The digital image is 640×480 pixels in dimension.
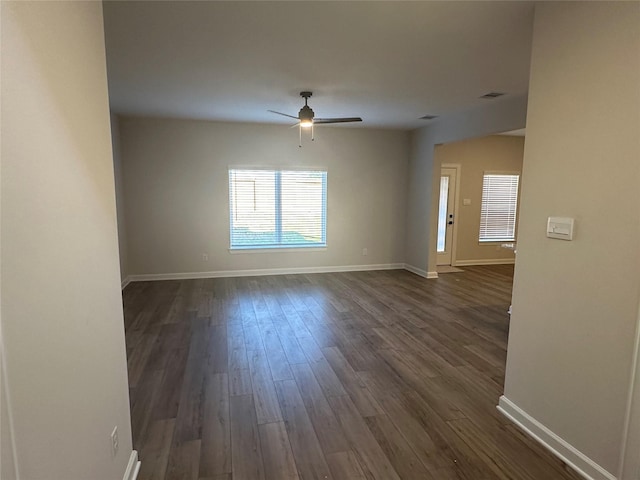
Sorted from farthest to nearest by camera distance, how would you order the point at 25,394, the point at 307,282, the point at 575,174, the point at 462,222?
the point at 462,222
the point at 307,282
the point at 575,174
the point at 25,394

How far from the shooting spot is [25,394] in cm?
91

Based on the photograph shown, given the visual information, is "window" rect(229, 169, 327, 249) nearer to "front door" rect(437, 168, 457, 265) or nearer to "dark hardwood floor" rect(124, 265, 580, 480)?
"dark hardwood floor" rect(124, 265, 580, 480)

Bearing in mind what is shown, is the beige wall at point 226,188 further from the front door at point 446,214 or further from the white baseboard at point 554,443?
the white baseboard at point 554,443

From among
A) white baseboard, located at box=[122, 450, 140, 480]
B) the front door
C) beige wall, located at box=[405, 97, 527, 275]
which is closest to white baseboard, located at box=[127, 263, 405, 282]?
beige wall, located at box=[405, 97, 527, 275]

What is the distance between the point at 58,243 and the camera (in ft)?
3.74

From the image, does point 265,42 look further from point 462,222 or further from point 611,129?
point 462,222

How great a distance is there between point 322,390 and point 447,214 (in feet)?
18.6

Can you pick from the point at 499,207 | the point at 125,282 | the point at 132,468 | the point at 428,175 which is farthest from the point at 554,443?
the point at 499,207

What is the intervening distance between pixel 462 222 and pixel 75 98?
7.42 m

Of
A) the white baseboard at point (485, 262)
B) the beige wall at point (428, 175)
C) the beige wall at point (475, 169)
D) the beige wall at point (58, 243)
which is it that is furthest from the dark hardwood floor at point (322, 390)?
the beige wall at point (475, 169)

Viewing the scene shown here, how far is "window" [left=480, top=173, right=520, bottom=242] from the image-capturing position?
7.67 meters

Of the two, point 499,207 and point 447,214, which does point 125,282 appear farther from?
point 499,207

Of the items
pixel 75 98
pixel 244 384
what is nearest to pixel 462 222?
pixel 244 384

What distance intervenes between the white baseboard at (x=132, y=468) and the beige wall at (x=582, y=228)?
7.77 ft
